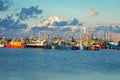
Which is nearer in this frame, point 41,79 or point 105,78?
point 41,79

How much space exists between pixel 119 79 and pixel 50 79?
8377mm

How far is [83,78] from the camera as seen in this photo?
5147 cm

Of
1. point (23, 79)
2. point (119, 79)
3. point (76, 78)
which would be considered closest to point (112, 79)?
point (119, 79)

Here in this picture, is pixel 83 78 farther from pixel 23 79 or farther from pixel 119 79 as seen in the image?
pixel 23 79

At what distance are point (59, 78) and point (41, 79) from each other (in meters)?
3.11

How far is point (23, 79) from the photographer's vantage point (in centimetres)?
4841

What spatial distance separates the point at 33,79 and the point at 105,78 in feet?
31.8

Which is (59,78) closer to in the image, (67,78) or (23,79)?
(67,78)

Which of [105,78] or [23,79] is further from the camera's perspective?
[105,78]

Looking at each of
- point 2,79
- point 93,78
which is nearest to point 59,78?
point 93,78

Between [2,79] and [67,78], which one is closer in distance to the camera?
[2,79]

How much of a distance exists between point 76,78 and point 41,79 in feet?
16.4

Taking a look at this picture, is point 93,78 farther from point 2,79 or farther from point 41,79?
point 2,79

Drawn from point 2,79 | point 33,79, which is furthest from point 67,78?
point 2,79
